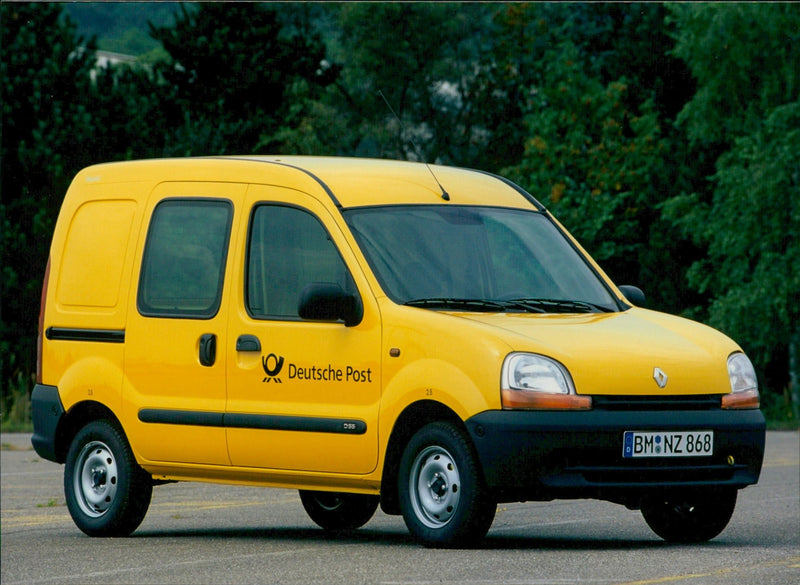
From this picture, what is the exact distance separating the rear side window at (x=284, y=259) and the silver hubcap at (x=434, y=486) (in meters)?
1.27

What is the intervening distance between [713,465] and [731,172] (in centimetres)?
3540

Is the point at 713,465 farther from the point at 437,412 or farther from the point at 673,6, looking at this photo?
the point at 673,6

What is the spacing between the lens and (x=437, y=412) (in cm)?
1022

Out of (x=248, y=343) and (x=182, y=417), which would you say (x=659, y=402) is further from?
(x=182, y=417)

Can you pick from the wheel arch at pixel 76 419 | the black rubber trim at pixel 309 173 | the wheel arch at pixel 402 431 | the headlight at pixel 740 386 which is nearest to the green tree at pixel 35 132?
the wheel arch at pixel 76 419

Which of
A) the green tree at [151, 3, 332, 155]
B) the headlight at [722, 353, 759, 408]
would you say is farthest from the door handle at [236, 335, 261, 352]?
the green tree at [151, 3, 332, 155]

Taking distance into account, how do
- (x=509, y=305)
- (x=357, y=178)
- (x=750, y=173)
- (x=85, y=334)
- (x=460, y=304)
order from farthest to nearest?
(x=750, y=173), (x=85, y=334), (x=357, y=178), (x=509, y=305), (x=460, y=304)

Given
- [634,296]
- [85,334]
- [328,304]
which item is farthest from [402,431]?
[85,334]

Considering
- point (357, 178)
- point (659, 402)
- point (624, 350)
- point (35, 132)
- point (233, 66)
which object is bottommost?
point (659, 402)

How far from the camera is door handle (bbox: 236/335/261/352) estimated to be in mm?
11062

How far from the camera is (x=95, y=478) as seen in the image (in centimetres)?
1211

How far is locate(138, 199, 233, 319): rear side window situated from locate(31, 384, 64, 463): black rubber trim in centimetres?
100

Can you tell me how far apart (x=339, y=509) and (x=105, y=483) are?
151 centimetres

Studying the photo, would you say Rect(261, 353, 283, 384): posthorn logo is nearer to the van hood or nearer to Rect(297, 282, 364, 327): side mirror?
Rect(297, 282, 364, 327): side mirror
